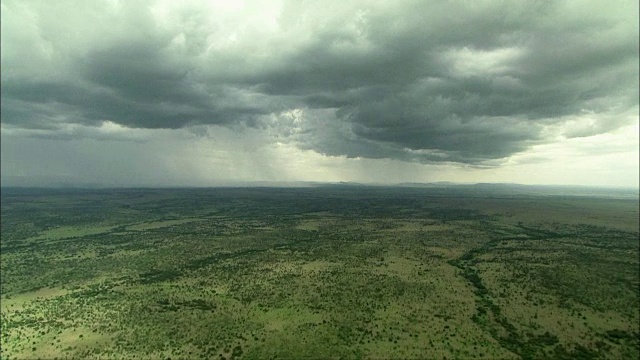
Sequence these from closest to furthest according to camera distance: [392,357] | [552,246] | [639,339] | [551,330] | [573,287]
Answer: [392,357] → [639,339] → [551,330] → [573,287] → [552,246]

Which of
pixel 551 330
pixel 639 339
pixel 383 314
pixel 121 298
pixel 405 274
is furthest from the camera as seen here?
pixel 405 274

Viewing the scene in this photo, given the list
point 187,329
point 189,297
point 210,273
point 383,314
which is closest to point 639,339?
point 383,314

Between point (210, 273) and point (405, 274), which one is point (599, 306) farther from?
point (210, 273)

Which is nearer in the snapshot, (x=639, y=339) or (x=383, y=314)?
(x=639, y=339)

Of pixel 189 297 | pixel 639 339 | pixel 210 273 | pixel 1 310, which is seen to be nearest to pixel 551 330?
pixel 639 339

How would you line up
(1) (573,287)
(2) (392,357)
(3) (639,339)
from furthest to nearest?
(1) (573,287) → (3) (639,339) → (2) (392,357)

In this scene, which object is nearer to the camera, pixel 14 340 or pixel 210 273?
pixel 14 340

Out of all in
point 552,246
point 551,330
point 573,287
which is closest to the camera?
point 551,330

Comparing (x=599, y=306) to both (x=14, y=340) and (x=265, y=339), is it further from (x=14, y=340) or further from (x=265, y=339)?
(x=14, y=340)

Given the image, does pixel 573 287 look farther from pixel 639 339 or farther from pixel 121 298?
pixel 121 298
